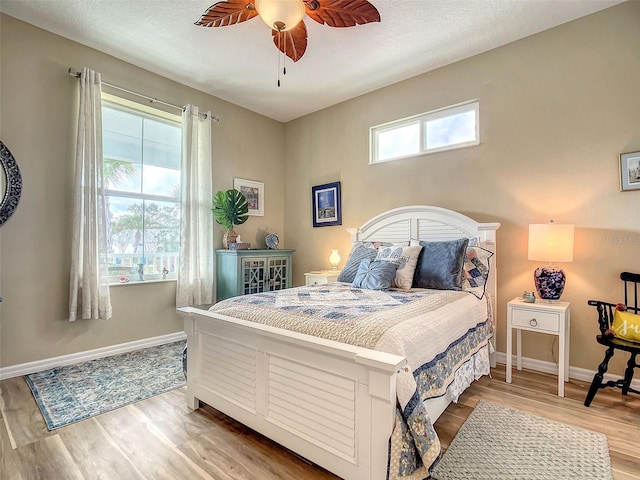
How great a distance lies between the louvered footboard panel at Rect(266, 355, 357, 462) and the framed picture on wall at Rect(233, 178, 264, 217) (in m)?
3.06

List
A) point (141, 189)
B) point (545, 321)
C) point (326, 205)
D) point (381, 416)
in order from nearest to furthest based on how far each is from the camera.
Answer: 1. point (381, 416)
2. point (545, 321)
3. point (141, 189)
4. point (326, 205)

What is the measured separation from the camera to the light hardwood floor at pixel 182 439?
158 centimetres

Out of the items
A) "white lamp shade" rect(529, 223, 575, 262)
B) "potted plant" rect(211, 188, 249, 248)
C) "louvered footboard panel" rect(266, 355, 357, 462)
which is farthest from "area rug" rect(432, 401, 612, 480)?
"potted plant" rect(211, 188, 249, 248)

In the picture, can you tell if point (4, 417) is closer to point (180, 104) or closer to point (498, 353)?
point (180, 104)

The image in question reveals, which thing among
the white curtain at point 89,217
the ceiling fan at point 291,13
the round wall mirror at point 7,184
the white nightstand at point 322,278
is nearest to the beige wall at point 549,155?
the white nightstand at point 322,278

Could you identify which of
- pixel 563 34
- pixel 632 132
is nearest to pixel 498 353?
pixel 632 132

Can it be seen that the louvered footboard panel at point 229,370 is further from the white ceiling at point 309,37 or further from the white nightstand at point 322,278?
the white ceiling at point 309,37

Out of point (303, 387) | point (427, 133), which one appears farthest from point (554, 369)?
point (427, 133)

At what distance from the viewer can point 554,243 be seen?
8.10 feet

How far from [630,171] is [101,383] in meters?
4.39

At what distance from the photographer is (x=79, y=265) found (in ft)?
9.56

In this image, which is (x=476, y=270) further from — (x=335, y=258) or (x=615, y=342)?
(x=335, y=258)

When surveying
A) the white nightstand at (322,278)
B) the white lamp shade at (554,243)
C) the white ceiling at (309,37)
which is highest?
the white ceiling at (309,37)

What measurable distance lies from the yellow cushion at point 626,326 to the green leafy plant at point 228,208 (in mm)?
3514
